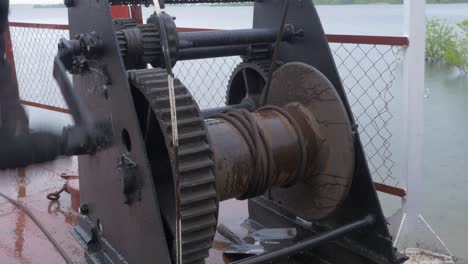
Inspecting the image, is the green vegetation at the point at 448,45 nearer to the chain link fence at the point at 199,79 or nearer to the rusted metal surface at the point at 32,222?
the chain link fence at the point at 199,79

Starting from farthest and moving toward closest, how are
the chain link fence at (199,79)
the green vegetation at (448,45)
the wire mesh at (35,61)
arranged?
the green vegetation at (448,45) < the wire mesh at (35,61) < the chain link fence at (199,79)

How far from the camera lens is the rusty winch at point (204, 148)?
6.38ft

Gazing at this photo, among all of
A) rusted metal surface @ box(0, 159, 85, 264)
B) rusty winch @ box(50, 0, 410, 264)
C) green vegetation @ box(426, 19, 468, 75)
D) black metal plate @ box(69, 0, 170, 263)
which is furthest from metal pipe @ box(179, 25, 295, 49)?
green vegetation @ box(426, 19, 468, 75)

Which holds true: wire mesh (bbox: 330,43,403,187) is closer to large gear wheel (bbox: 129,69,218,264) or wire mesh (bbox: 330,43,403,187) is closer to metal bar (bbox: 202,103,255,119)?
metal bar (bbox: 202,103,255,119)

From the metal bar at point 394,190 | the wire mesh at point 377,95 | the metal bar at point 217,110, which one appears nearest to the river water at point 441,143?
the wire mesh at point 377,95

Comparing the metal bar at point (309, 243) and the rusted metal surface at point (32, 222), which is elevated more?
the metal bar at point (309, 243)

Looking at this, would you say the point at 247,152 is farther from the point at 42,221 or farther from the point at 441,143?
the point at 441,143

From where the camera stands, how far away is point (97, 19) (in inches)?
86.4

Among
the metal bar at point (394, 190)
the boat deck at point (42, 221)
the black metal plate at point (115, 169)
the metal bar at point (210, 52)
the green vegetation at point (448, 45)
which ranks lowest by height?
the boat deck at point (42, 221)

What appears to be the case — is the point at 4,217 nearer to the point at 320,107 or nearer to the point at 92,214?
the point at 92,214

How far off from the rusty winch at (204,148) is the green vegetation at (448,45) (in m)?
9.86

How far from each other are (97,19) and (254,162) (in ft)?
3.01

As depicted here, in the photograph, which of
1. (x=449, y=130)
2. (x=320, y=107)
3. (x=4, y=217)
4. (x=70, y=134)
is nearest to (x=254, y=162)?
(x=320, y=107)

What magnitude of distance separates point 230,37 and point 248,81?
49 centimetres
